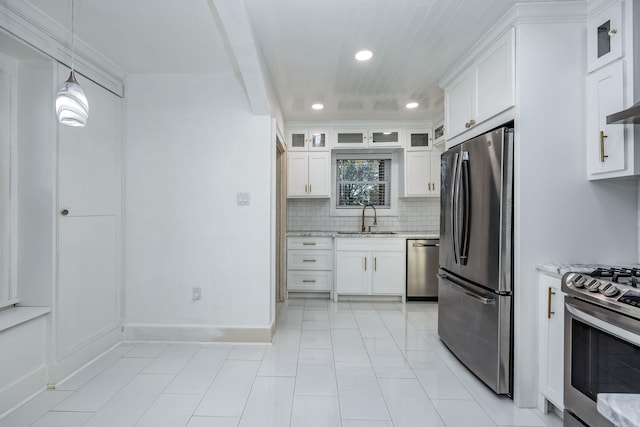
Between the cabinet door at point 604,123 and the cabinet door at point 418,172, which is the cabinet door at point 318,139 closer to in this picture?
the cabinet door at point 418,172

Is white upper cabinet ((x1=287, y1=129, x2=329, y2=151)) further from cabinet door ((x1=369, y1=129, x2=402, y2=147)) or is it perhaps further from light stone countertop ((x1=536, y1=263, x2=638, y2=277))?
light stone countertop ((x1=536, y1=263, x2=638, y2=277))

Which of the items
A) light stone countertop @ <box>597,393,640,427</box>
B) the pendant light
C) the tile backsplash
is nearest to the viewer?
light stone countertop @ <box>597,393,640,427</box>

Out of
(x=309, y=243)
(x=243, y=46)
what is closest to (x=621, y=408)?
(x=243, y=46)

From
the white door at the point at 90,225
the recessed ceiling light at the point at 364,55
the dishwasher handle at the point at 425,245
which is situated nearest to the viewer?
the white door at the point at 90,225

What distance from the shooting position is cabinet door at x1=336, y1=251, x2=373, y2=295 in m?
4.46

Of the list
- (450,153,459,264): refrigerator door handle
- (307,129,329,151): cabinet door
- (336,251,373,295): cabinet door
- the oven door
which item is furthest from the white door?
the oven door

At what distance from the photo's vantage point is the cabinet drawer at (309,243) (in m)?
4.60

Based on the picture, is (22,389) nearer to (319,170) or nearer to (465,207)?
(465,207)

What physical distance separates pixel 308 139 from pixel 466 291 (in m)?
3.11

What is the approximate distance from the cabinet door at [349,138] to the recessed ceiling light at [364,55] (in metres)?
1.97

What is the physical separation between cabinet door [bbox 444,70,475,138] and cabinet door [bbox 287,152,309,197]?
221cm

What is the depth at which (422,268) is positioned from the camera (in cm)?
446

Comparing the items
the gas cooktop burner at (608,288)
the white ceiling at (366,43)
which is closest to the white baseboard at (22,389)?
the white ceiling at (366,43)

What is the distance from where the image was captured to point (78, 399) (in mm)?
2098
